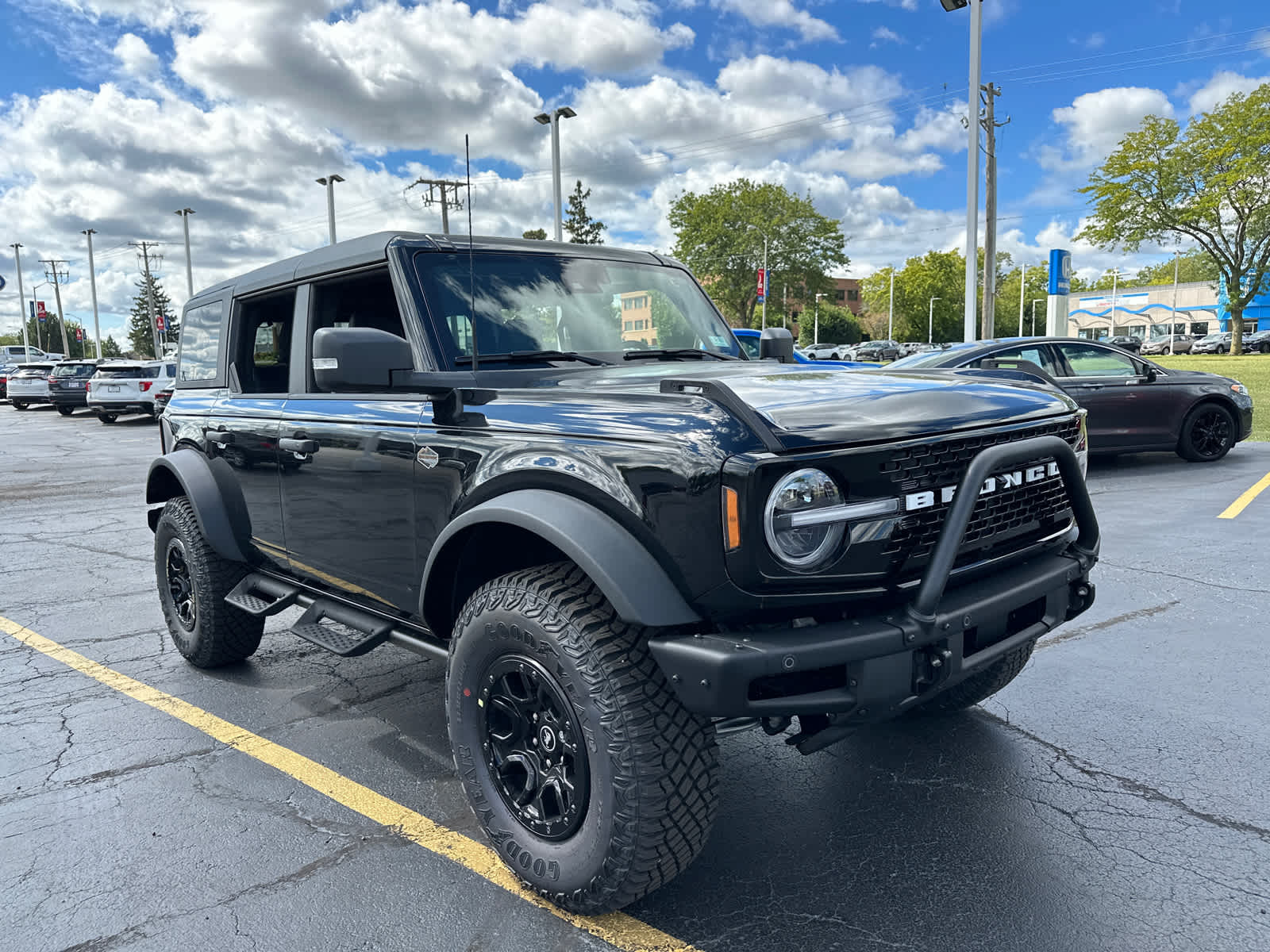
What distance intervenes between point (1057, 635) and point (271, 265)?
14.3ft

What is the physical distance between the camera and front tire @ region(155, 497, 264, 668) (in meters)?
4.32

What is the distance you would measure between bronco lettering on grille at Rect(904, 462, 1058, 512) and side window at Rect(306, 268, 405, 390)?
192cm

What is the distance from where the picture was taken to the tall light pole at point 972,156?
19266mm

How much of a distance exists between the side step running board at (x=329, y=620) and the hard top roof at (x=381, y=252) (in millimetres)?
1344

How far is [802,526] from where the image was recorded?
7.01 ft

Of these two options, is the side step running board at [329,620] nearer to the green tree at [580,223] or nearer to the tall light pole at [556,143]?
the tall light pole at [556,143]

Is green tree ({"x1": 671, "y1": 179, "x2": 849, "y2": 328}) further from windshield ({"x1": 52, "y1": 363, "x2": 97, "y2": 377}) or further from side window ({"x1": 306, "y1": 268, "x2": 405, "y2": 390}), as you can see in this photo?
side window ({"x1": 306, "y1": 268, "x2": 405, "y2": 390})

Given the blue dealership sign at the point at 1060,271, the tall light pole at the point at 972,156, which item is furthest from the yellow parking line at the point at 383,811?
the blue dealership sign at the point at 1060,271

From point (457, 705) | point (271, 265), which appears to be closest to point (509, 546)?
point (457, 705)

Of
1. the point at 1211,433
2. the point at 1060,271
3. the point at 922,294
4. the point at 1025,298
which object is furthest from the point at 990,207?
the point at 1025,298

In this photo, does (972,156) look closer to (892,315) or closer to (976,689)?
(976,689)

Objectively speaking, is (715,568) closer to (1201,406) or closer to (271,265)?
(271,265)

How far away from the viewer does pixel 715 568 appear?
2.15 meters

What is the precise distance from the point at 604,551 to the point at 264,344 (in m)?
2.85
